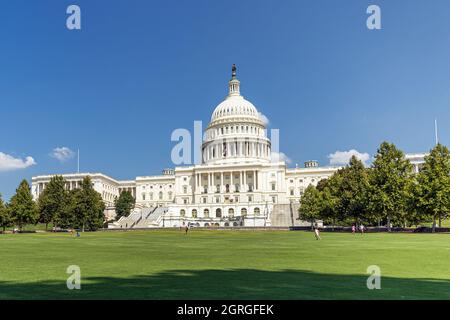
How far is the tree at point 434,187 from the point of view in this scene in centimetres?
6116

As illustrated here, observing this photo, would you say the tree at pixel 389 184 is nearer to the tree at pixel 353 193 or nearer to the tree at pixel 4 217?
the tree at pixel 353 193

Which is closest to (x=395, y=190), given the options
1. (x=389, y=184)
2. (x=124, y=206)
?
(x=389, y=184)

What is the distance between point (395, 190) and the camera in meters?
67.2

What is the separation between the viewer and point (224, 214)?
5541 inches

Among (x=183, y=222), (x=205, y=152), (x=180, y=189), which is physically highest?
(x=205, y=152)

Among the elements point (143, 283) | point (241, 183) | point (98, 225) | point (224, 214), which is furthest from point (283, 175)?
point (143, 283)

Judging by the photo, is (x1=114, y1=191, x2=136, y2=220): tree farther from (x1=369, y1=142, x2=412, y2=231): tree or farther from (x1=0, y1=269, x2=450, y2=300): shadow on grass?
(x1=0, y1=269, x2=450, y2=300): shadow on grass

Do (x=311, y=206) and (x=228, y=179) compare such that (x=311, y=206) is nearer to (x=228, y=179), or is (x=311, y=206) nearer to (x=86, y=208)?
(x=86, y=208)

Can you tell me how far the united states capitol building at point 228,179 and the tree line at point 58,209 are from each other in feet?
115

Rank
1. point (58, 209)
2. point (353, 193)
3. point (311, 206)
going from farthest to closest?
point (58, 209) < point (311, 206) < point (353, 193)

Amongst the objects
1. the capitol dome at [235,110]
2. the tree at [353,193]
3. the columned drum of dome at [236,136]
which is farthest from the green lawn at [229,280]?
the capitol dome at [235,110]

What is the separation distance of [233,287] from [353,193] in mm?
67291
